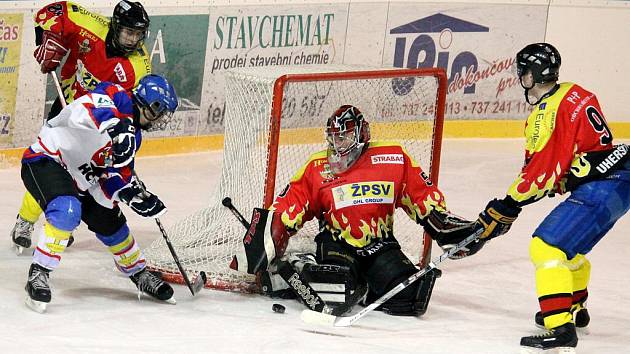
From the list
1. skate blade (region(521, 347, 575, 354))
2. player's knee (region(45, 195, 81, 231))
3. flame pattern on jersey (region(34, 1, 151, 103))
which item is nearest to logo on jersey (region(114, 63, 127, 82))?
flame pattern on jersey (region(34, 1, 151, 103))

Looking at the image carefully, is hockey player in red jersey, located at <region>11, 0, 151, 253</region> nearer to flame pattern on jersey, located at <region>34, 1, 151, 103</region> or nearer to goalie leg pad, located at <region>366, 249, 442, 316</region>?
flame pattern on jersey, located at <region>34, 1, 151, 103</region>

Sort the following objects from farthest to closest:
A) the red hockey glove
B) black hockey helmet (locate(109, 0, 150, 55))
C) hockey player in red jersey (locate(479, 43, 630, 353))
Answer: the red hockey glove < black hockey helmet (locate(109, 0, 150, 55)) < hockey player in red jersey (locate(479, 43, 630, 353))

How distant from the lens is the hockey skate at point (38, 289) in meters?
4.75

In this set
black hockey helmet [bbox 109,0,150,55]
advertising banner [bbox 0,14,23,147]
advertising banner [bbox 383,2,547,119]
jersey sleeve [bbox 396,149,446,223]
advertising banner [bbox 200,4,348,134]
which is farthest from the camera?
advertising banner [bbox 383,2,547,119]

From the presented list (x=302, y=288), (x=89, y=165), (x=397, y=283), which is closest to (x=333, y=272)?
(x=302, y=288)

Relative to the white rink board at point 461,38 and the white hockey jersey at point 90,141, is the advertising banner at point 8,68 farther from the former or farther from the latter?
the white hockey jersey at point 90,141

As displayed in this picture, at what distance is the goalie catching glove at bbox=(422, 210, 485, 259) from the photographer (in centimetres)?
524

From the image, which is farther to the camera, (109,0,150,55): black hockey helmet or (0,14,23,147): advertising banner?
(0,14,23,147): advertising banner

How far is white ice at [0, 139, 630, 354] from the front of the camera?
4598mm

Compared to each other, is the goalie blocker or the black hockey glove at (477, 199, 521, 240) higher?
the black hockey glove at (477, 199, 521, 240)

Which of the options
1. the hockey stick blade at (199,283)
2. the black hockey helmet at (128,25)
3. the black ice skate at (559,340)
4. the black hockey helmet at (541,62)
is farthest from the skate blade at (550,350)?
the black hockey helmet at (128,25)

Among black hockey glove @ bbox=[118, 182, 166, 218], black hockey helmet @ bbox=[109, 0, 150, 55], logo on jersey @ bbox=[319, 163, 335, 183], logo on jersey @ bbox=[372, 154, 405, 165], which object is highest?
black hockey helmet @ bbox=[109, 0, 150, 55]

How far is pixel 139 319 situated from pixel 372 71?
5.08ft

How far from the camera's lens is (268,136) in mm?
5285
